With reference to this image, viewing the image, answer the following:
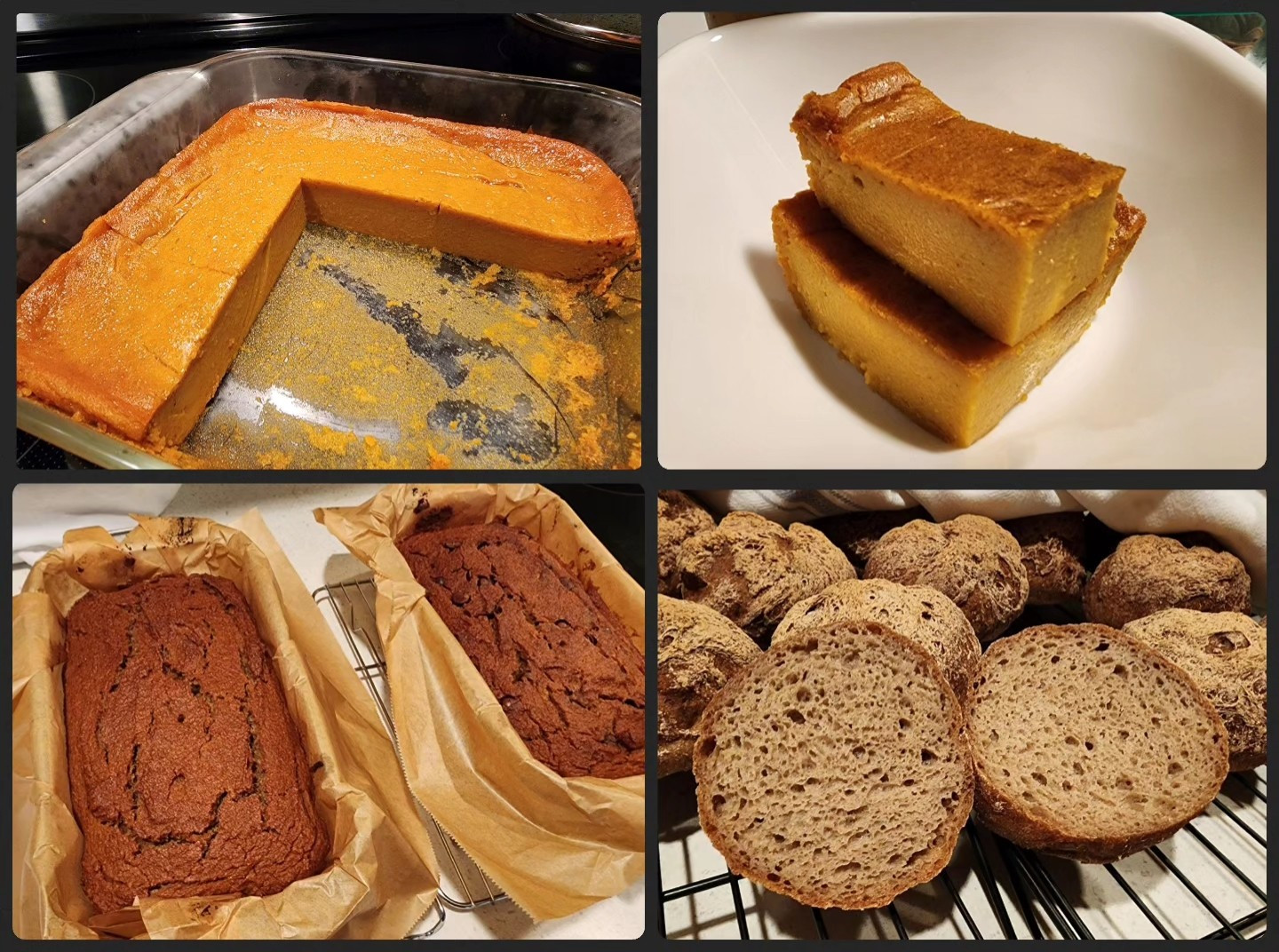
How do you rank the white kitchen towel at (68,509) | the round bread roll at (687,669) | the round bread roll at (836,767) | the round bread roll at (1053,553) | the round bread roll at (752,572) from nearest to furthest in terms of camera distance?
1. the round bread roll at (836,767)
2. the round bread roll at (687,669)
3. the round bread roll at (752,572)
4. the round bread roll at (1053,553)
5. the white kitchen towel at (68,509)

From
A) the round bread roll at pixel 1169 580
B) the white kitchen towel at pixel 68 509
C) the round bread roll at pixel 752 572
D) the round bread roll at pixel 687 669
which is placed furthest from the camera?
the white kitchen towel at pixel 68 509

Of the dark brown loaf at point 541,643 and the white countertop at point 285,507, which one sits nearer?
the dark brown loaf at point 541,643

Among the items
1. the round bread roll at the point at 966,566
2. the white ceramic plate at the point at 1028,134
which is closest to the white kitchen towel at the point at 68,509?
the white ceramic plate at the point at 1028,134

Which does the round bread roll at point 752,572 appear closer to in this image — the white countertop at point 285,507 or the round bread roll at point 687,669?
the round bread roll at point 687,669

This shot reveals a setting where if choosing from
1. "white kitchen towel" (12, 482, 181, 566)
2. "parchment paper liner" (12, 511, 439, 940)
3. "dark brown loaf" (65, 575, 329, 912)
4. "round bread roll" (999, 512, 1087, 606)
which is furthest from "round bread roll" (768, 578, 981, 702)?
"white kitchen towel" (12, 482, 181, 566)

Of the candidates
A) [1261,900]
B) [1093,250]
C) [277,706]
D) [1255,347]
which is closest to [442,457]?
[277,706]

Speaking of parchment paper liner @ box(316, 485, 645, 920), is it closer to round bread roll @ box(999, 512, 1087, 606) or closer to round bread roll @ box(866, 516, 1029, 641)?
round bread roll @ box(866, 516, 1029, 641)

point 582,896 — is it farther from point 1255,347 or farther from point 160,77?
point 160,77

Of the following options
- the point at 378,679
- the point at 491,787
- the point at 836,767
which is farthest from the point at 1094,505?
the point at 378,679
